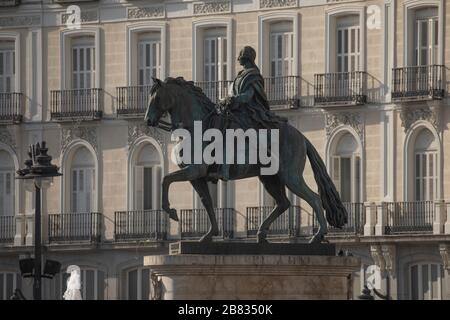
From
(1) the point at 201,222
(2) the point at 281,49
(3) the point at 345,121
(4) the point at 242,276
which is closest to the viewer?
(4) the point at 242,276

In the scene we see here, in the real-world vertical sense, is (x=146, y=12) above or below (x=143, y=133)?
above

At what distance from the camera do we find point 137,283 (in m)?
93.8

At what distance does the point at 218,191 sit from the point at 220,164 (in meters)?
40.0

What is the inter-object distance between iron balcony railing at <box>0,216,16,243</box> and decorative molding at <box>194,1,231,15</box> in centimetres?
959

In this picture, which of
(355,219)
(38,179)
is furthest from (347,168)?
(38,179)

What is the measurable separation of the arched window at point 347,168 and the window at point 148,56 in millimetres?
7252

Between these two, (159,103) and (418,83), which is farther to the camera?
(418,83)

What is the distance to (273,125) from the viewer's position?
5262 cm

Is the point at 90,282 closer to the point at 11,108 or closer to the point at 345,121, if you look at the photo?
the point at 11,108

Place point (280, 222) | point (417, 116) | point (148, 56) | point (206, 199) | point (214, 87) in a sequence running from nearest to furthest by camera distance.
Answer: point (206, 199), point (417, 116), point (280, 222), point (214, 87), point (148, 56)

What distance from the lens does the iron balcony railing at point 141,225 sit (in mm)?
92562

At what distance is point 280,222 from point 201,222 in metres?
3.14

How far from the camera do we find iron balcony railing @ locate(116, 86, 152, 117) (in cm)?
9269
